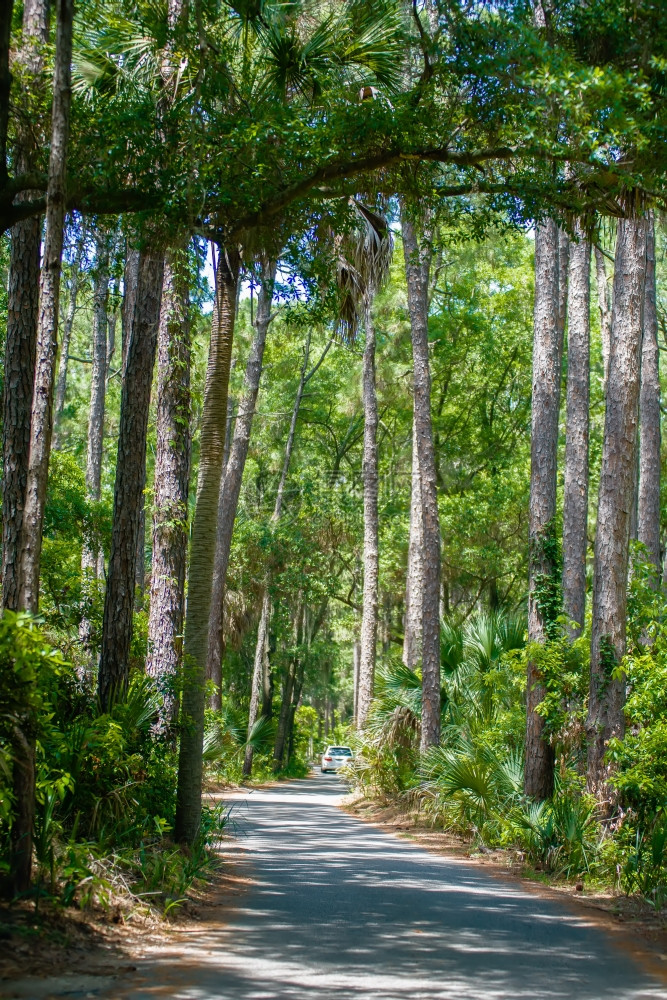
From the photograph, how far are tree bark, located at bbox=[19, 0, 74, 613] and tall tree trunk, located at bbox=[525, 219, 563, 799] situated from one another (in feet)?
22.6

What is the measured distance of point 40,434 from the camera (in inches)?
283

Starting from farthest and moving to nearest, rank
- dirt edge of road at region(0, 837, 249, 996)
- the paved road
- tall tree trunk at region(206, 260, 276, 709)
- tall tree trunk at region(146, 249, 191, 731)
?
1. tall tree trunk at region(206, 260, 276, 709)
2. tall tree trunk at region(146, 249, 191, 731)
3. dirt edge of road at region(0, 837, 249, 996)
4. the paved road

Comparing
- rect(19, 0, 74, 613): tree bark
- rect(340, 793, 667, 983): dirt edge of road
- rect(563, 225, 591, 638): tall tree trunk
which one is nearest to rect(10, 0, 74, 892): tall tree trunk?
rect(19, 0, 74, 613): tree bark

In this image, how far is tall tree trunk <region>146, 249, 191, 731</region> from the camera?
1270 cm

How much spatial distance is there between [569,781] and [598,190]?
6784 mm

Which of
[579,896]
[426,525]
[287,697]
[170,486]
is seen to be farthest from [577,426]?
[287,697]

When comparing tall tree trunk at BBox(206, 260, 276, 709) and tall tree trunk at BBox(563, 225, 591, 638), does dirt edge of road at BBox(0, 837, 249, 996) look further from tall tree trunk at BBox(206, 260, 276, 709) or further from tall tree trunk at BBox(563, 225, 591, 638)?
tall tree trunk at BBox(206, 260, 276, 709)

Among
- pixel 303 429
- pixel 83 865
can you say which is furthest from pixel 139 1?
pixel 303 429

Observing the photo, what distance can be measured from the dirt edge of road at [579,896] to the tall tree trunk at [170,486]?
4.52 meters

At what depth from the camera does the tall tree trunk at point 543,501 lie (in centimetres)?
1319

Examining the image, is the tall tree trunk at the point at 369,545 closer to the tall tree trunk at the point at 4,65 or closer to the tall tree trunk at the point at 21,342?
the tall tree trunk at the point at 21,342

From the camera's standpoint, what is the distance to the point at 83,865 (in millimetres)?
7242

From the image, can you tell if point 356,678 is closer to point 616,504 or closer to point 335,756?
point 335,756

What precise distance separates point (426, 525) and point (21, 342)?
9.90 metres
